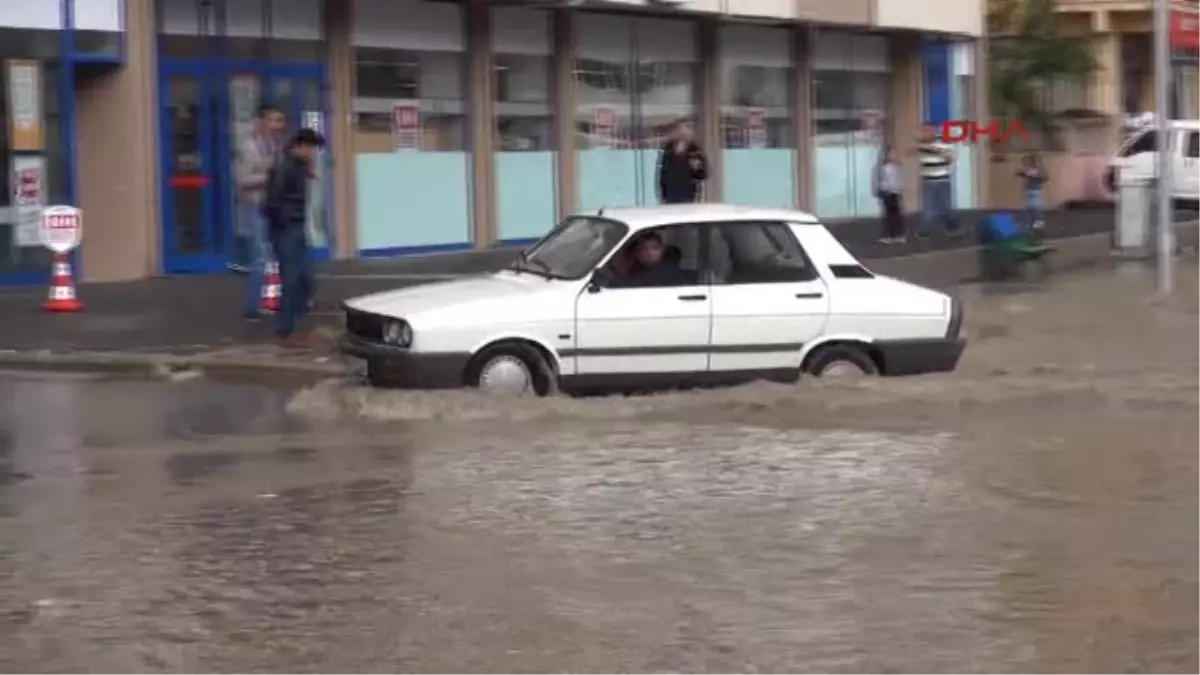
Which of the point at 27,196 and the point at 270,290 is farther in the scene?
the point at 27,196

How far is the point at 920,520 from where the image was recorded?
380 inches

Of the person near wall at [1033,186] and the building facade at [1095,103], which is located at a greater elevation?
the building facade at [1095,103]

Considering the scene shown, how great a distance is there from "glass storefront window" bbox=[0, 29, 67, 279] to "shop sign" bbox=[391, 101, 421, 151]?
17.4ft

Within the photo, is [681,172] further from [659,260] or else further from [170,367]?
[659,260]

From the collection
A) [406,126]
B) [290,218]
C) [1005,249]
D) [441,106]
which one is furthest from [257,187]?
[1005,249]

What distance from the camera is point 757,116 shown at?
31.9m

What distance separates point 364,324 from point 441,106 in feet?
41.9

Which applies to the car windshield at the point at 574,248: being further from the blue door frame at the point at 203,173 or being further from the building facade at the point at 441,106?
the blue door frame at the point at 203,173

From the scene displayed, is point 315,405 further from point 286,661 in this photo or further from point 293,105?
point 293,105

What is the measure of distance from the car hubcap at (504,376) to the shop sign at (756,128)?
1880 cm

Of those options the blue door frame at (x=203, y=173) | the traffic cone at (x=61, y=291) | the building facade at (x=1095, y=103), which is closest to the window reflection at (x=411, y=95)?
the blue door frame at (x=203, y=173)

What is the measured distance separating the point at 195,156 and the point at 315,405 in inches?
378

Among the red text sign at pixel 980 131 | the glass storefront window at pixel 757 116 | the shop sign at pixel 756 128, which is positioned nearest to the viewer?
the glass storefront window at pixel 757 116

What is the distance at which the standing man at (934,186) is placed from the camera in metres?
28.0
